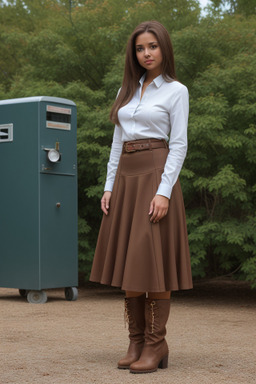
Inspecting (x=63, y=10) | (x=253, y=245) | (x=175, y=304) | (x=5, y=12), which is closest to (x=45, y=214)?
(x=175, y=304)

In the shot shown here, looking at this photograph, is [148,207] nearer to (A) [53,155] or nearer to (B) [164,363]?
(B) [164,363]

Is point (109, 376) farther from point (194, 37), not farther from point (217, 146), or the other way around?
point (194, 37)

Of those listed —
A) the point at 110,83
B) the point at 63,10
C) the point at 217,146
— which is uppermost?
the point at 63,10

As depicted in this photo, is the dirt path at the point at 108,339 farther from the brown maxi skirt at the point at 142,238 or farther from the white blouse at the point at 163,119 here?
the white blouse at the point at 163,119

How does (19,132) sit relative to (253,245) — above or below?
above

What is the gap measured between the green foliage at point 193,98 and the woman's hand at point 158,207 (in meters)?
3.65

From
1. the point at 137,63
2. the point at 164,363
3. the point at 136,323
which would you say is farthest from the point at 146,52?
the point at 164,363

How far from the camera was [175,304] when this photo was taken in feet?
27.4

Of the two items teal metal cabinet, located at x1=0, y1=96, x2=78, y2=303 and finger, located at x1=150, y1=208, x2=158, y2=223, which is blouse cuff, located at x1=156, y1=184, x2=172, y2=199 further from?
teal metal cabinet, located at x1=0, y1=96, x2=78, y2=303

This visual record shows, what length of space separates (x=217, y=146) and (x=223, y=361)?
4.14 meters

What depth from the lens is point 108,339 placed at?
18.6ft

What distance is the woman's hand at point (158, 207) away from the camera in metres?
4.20

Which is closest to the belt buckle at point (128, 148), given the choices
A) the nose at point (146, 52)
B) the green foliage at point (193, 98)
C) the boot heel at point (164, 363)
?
the nose at point (146, 52)

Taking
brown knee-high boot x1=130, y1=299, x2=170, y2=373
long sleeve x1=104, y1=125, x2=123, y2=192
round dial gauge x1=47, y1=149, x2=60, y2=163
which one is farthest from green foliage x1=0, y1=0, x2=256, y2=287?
brown knee-high boot x1=130, y1=299, x2=170, y2=373
